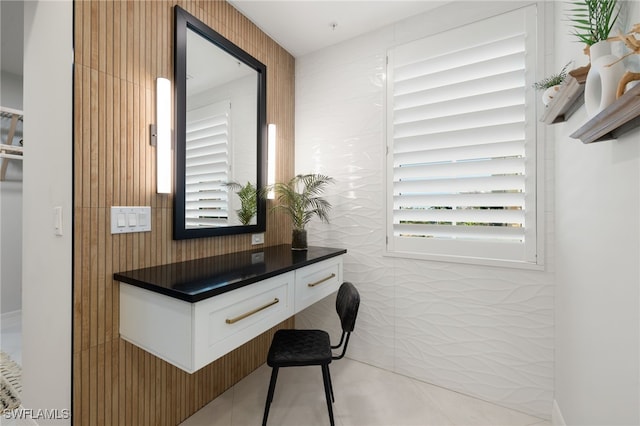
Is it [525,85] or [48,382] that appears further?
[525,85]

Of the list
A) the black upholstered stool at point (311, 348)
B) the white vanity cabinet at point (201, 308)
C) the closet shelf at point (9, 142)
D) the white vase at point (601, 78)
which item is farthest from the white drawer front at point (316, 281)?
the closet shelf at point (9, 142)

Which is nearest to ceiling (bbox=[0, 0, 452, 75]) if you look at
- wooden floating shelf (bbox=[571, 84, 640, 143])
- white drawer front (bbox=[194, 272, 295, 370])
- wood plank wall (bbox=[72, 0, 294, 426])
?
wood plank wall (bbox=[72, 0, 294, 426])

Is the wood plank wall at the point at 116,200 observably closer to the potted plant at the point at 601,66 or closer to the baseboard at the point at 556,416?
the potted plant at the point at 601,66

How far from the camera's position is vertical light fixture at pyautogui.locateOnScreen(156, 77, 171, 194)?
1.42 m

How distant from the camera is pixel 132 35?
4.42 ft

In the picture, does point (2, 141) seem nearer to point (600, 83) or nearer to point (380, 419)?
point (380, 419)

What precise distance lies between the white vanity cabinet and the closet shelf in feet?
8.87

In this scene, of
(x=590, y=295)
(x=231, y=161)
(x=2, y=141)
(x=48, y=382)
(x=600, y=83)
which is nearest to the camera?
(x=600, y=83)

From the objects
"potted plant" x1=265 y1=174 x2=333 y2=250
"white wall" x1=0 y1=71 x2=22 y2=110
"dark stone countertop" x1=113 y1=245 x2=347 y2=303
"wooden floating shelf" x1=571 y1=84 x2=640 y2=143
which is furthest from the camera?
"white wall" x1=0 y1=71 x2=22 y2=110

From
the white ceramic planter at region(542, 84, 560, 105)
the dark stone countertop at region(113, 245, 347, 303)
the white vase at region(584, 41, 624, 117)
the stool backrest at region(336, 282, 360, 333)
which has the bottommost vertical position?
the stool backrest at region(336, 282, 360, 333)

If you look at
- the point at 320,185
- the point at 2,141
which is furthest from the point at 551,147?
the point at 2,141

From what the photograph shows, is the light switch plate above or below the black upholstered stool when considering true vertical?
above

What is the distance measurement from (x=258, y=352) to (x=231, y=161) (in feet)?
4.76

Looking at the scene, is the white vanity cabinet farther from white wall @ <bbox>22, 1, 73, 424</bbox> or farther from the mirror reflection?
the mirror reflection
